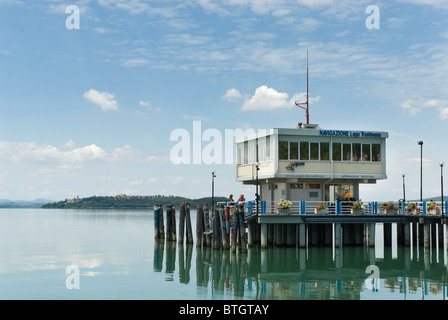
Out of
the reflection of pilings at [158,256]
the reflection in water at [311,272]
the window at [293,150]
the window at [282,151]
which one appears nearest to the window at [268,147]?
the window at [282,151]

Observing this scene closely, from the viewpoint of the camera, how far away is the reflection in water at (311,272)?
29.6 metres

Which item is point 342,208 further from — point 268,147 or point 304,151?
point 268,147

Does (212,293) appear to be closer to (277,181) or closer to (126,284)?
(126,284)

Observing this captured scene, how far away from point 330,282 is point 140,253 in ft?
70.1

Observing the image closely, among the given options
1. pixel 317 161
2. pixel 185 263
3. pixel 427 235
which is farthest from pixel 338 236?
pixel 185 263

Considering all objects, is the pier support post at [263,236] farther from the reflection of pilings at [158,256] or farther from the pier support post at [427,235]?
the pier support post at [427,235]

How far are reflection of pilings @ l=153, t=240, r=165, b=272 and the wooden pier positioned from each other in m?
3.06

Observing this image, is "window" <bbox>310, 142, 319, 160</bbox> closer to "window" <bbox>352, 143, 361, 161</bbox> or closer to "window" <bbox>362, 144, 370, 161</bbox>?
"window" <bbox>352, 143, 361, 161</bbox>

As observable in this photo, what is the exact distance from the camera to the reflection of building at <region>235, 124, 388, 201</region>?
44719 millimetres

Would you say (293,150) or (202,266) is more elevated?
(293,150)

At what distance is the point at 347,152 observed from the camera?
4588cm

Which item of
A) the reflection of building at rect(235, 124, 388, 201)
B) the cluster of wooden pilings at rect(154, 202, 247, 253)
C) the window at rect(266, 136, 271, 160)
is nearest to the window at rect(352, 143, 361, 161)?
the reflection of building at rect(235, 124, 388, 201)

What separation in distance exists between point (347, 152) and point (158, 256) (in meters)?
16.0

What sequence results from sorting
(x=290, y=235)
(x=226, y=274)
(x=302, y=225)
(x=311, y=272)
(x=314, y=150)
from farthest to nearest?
(x=314, y=150) → (x=290, y=235) → (x=302, y=225) → (x=311, y=272) → (x=226, y=274)
